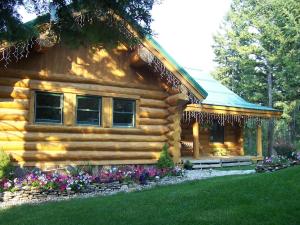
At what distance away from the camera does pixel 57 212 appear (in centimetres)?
795

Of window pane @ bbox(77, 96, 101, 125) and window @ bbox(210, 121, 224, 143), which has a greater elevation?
window pane @ bbox(77, 96, 101, 125)

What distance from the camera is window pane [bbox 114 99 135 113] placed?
43.7ft

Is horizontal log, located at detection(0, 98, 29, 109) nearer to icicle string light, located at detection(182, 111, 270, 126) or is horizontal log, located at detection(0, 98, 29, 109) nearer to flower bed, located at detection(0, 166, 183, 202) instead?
flower bed, located at detection(0, 166, 183, 202)

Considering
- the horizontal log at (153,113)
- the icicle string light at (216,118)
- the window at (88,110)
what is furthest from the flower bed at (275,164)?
the window at (88,110)

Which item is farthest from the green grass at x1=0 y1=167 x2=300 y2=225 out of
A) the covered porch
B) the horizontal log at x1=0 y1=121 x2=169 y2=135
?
the covered porch

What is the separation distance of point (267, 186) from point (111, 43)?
5.66m

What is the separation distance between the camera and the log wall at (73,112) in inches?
446

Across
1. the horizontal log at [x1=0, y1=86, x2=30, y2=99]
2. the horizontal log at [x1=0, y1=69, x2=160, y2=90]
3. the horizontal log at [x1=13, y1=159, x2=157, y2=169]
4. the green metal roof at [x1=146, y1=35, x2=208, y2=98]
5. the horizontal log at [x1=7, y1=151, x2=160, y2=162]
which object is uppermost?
the green metal roof at [x1=146, y1=35, x2=208, y2=98]

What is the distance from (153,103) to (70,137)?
347cm

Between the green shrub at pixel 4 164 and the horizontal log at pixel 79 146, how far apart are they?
53cm

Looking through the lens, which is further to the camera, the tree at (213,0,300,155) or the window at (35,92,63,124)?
the tree at (213,0,300,155)

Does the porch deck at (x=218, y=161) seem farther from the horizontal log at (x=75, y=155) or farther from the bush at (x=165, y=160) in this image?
the horizontal log at (x=75, y=155)

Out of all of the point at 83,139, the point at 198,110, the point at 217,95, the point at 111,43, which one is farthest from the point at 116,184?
the point at 217,95

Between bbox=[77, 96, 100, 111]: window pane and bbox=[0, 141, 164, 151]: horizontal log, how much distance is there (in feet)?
4.06
